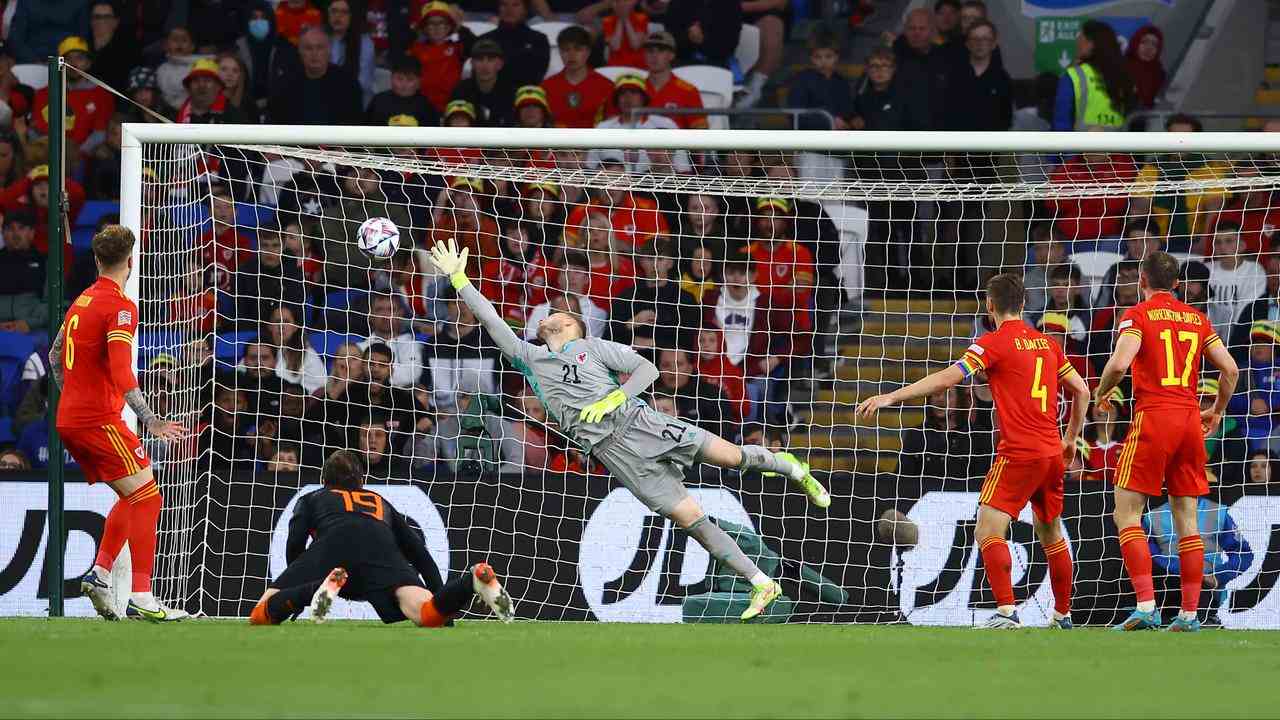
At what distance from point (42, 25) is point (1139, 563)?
1186 cm

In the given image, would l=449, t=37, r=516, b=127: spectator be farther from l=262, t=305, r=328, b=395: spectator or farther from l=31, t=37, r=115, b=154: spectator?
l=262, t=305, r=328, b=395: spectator

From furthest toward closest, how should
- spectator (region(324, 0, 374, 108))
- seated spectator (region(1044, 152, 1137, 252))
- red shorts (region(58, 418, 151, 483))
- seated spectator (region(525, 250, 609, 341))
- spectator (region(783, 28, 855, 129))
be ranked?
spectator (region(324, 0, 374, 108)), spectator (region(783, 28, 855, 129)), seated spectator (region(1044, 152, 1137, 252)), seated spectator (region(525, 250, 609, 341)), red shorts (region(58, 418, 151, 483))

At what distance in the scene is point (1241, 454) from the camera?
1166 centimetres

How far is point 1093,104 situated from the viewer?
49.3 feet

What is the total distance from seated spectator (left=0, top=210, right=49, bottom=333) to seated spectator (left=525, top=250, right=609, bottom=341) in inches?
176

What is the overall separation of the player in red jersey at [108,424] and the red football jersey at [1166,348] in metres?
5.51

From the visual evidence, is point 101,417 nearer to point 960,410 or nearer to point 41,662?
point 41,662

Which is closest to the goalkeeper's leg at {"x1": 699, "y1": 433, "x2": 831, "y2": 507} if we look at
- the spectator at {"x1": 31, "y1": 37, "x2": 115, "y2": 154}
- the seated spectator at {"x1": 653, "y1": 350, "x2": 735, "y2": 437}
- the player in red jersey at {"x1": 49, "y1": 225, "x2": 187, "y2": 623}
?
the seated spectator at {"x1": 653, "y1": 350, "x2": 735, "y2": 437}

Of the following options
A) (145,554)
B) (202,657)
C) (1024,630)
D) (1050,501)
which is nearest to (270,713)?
(202,657)

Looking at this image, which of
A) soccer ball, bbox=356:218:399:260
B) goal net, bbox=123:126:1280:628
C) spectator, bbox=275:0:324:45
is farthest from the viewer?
spectator, bbox=275:0:324:45

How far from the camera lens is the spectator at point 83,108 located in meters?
14.8

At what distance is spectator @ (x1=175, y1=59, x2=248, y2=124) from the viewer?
1450 centimetres

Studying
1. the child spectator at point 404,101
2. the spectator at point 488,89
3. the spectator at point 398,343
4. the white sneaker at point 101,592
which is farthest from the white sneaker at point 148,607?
the spectator at point 488,89

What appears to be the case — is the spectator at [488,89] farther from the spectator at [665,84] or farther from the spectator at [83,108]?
the spectator at [83,108]
